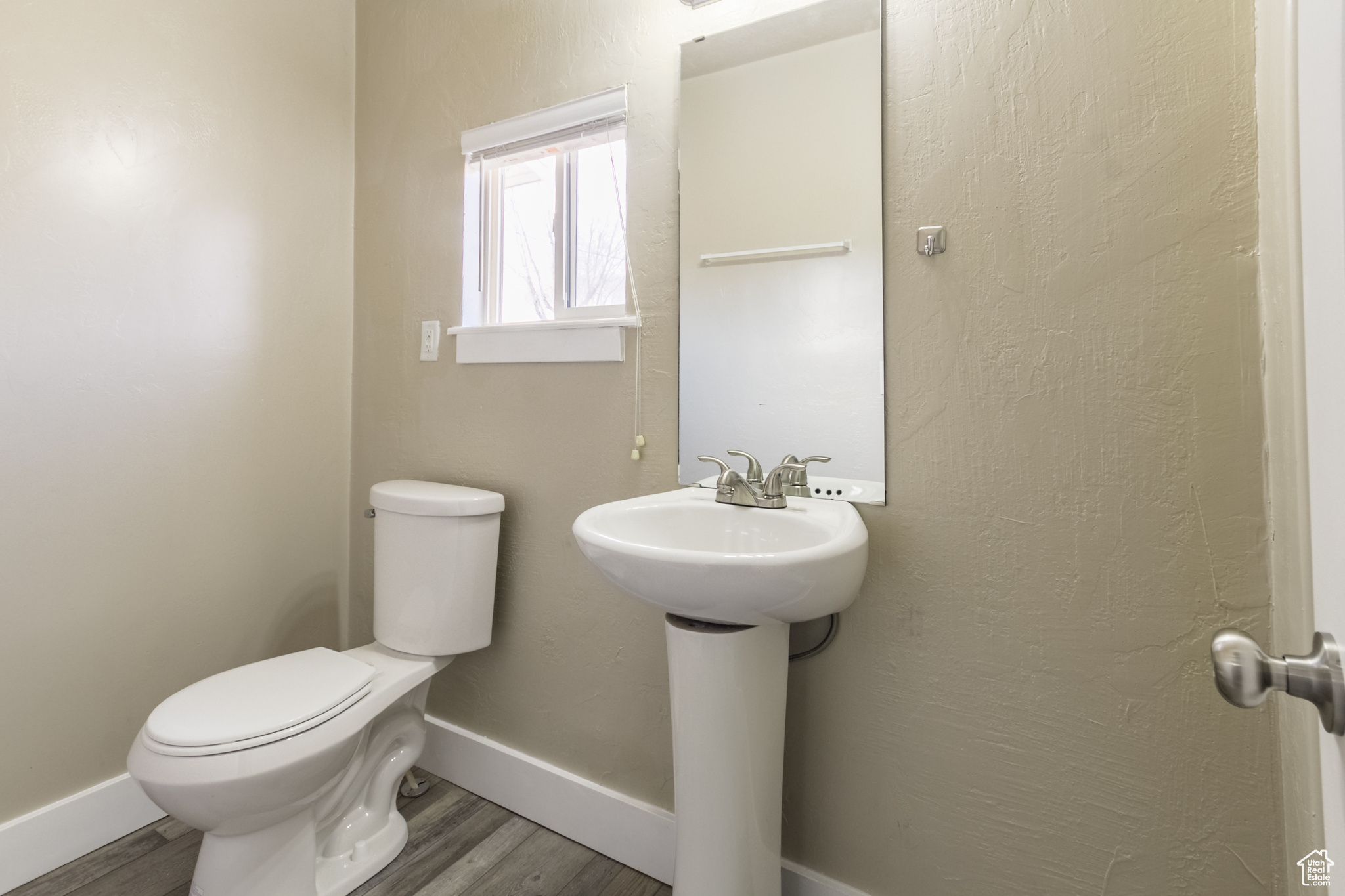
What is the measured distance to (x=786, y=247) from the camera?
1.24 metres

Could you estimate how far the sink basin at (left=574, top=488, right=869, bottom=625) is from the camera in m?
0.84

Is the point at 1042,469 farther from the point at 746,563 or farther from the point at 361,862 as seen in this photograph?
the point at 361,862

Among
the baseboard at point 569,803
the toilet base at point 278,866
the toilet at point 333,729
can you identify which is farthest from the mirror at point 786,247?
the toilet base at point 278,866

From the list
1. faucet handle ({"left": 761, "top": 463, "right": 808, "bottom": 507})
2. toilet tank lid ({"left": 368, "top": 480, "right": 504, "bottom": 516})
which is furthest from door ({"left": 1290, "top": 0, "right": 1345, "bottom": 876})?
toilet tank lid ({"left": 368, "top": 480, "right": 504, "bottom": 516})

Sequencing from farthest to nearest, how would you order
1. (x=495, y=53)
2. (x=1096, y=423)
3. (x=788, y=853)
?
(x=495, y=53) < (x=788, y=853) < (x=1096, y=423)

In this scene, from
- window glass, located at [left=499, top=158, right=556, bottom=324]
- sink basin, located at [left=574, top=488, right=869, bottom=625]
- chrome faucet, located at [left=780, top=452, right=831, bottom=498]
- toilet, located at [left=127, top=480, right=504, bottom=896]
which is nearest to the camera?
sink basin, located at [left=574, top=488, right=869, bottom=625]

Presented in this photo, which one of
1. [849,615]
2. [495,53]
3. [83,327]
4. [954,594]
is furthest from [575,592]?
[495,53]

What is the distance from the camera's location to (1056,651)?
3.34ft

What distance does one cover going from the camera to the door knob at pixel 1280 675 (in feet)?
1.13

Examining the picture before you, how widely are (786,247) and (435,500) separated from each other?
38.1 inches

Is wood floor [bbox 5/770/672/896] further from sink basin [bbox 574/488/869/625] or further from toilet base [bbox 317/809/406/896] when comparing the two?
sink basin [bbox 574/488/869/625]

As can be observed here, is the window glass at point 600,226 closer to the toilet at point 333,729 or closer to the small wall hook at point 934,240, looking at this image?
the toilet at point 333,729

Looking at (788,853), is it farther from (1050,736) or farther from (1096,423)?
(1096,423)

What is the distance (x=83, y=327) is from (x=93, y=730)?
0.91 metres
